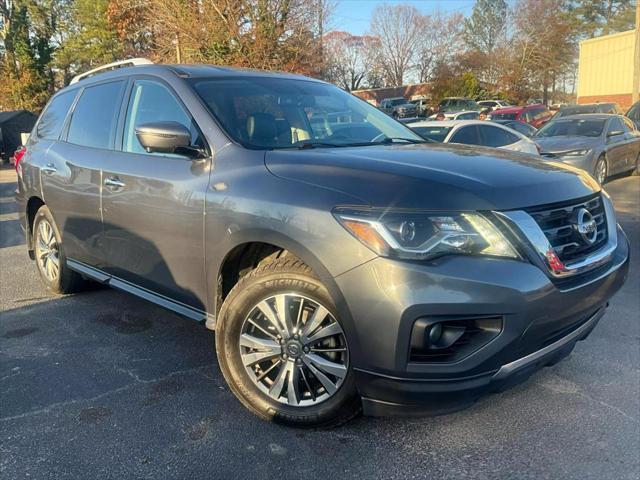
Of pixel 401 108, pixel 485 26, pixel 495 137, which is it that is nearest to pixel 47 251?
pixel 495 137

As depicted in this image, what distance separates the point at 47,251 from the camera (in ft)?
16.8

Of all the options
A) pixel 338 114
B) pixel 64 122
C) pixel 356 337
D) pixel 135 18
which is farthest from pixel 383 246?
pixel 135 18

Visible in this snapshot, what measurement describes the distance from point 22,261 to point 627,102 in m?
36.1

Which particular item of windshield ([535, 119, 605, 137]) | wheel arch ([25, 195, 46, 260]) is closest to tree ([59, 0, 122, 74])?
windshield ([535, 119, 605, 137])

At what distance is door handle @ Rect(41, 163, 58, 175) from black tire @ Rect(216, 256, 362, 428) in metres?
2.45

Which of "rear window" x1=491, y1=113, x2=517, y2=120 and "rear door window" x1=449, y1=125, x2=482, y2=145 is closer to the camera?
"rear door window" x1=449, y1=125, x2=482, y2=145

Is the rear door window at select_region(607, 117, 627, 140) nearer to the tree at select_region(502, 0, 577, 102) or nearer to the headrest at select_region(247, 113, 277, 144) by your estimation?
the headrest at select_region(247, 113, 277, 144)

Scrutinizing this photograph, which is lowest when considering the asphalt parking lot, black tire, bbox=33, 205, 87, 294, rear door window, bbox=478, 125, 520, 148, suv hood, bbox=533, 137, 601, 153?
the asphalt parking lot

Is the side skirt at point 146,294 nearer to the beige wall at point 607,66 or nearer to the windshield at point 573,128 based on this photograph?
the windshield at point 573,128

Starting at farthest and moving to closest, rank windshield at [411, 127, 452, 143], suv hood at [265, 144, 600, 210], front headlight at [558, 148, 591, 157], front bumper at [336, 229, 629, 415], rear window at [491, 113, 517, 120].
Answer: rear window at [491, 113, 517, 120] < front headlight at [558, 148, 591, 157] < windshield at [411, 127, 452, 143] < suv hood at [265, 144, 600, 210] < front bumper at [336, 229, 629, 415]

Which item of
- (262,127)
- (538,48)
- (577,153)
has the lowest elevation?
(577,153)

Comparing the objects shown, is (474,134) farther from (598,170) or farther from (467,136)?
(598,170)

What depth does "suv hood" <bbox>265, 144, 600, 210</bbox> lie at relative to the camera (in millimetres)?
2416

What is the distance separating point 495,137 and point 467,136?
0.85 m
